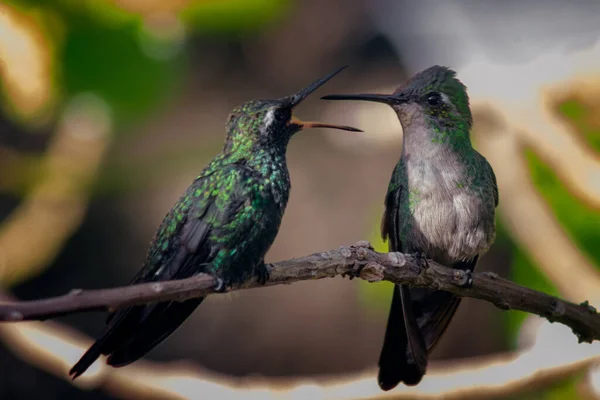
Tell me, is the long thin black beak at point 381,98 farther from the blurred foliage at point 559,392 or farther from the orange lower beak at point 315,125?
the blurred foliage at point 559,392

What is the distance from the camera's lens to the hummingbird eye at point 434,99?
2.28 metres

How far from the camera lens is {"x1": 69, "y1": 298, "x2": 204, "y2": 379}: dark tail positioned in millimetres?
1396

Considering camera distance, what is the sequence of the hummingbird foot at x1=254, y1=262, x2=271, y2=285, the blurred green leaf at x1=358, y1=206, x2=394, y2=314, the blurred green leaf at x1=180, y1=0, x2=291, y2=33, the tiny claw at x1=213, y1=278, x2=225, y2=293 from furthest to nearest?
the blurred green leaf at x1=180, y1=0, x2=291, y2=33 → the blurred green leaf at x1=358, y1=206, x2=394, y2=314 → the hummingbird foot at x1=254, y1=262, x2=271, y2=285 → the tiny claw at x1=213, y1=278, x2=225, y2=293

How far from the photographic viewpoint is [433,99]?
2289 millimetres

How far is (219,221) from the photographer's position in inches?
72.9

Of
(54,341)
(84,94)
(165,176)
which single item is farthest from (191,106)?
(54,341)

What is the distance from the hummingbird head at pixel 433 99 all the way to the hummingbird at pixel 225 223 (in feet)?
1.34

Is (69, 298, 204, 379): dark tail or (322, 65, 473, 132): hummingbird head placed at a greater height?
(322, 65, 473, 132): hummingbird head

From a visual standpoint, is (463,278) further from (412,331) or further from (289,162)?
(289,162)

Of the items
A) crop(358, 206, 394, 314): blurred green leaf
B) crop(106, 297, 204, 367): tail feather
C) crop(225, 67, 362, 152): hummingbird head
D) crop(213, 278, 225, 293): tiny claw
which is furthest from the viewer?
crop(358, 206, 394, 314): blurred green leaf

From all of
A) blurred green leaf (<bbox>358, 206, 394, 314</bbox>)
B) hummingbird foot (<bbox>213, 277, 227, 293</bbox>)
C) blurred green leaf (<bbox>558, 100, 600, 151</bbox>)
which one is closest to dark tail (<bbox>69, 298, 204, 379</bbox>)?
hummingbird foot (<bbox>213, 277, 227, 293</bbox>)

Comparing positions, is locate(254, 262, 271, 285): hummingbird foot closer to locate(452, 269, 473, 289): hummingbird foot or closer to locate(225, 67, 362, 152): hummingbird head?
locate(225, 67, 362, 152): hummingbird head

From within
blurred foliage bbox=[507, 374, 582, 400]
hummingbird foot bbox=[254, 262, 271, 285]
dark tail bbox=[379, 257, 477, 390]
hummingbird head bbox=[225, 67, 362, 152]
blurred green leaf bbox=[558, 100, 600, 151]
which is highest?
blurred green leaf bbox=[558, 100, 600, 151]

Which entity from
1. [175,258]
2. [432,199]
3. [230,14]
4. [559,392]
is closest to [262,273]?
[175,258]
